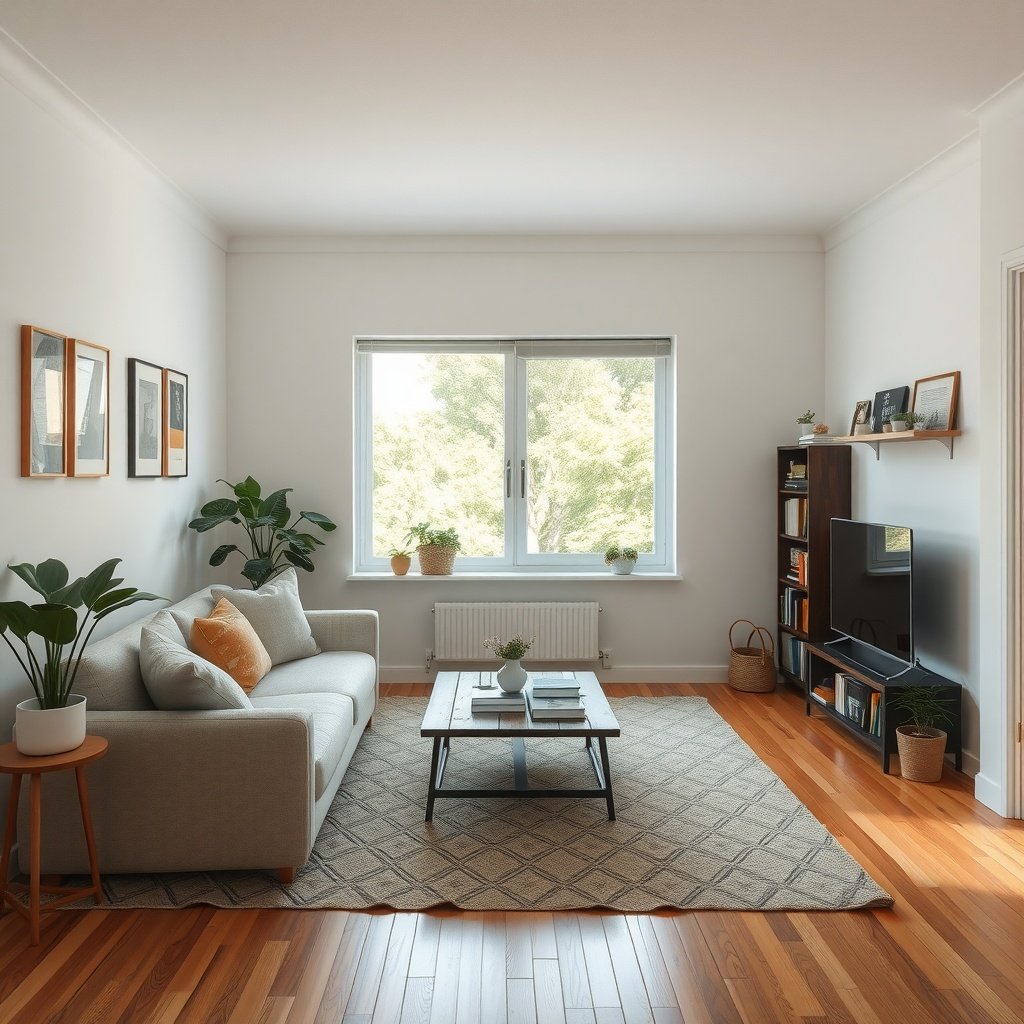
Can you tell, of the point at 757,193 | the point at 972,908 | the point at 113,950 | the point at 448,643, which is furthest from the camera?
the point at 448,643

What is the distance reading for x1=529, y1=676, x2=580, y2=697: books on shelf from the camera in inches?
146

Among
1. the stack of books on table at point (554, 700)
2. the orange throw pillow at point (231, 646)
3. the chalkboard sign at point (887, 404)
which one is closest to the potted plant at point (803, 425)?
the chalkboard sign at point (887, 404)

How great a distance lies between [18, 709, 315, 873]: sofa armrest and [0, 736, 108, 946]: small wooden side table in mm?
76

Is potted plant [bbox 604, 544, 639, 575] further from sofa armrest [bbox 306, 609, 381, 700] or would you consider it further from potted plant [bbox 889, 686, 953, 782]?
potted plant [bbox 889, 686, 953, 782]

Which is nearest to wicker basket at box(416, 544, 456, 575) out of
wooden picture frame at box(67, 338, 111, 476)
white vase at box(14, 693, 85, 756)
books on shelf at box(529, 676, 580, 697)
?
books on shelf at box(529, 676, 580, 697)

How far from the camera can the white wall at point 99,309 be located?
10.1ft

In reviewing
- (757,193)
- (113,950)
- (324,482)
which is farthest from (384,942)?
(757,193)

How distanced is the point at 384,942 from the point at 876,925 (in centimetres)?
148

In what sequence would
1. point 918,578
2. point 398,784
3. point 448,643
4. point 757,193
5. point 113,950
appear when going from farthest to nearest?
point 448,643
point 757,193
point 918,578
point 398,784
point 113,950

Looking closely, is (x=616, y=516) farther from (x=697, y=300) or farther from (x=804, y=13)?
(x=804, y=13)

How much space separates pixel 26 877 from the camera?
2912 mm

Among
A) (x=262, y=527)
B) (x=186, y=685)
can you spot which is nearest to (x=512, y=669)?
(x=186, y=685)

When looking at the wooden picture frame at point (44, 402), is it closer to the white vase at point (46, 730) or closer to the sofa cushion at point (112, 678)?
the sofa cushion at point (112, 678)

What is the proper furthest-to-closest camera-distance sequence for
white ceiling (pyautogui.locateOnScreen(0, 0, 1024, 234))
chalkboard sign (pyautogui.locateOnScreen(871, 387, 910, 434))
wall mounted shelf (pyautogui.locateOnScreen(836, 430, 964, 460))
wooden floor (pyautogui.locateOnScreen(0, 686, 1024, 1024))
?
1. chalkboard sign (pyautogui.locateOnScreen(871, 387, 910, 434))
2. wall mounted shelf (pyautogui.locateOnScreen(836, 430, 964, 460))
3. white ceiling (pyautogui.locateOnScreen(0, 0, 1024, 234))
4. wooden floor (pyautogui.locateOnScreen(0, 686, 1024, 1024))
